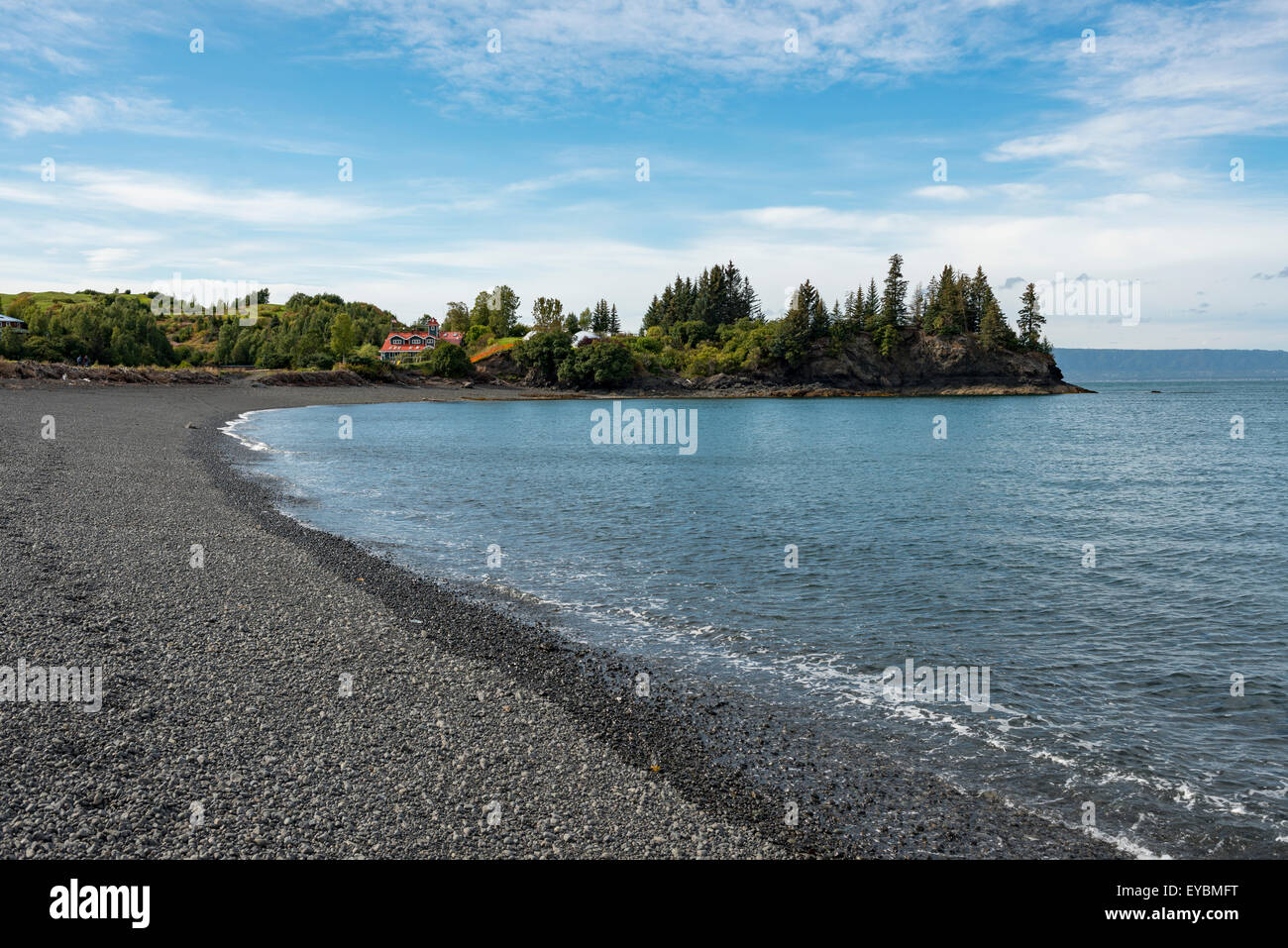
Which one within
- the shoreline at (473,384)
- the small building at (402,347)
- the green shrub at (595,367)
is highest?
the small building at (402,347)

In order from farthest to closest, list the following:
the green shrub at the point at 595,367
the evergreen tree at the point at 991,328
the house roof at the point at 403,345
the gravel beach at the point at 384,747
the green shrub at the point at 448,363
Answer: the house roof at the point at 403,345 < the evergreen tree at the point at 991,328 < the green shrub at the point at 448,363 < the green shrub at the point at 595,367 < the gravel beach at the point at 384,747

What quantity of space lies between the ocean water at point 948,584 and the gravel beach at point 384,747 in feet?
5.52

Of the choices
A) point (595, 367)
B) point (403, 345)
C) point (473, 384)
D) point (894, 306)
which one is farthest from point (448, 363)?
point (894, 306)

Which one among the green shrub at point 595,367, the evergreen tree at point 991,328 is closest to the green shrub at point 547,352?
the green shrub at point 595,367

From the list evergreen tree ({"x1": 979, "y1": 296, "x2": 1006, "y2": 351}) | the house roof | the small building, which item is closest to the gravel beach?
the small building

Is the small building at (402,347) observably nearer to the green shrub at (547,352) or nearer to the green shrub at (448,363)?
the green shrub at (448,363)

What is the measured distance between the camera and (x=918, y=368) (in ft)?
636

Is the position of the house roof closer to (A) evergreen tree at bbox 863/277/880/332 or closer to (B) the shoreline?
(B) the shoreline

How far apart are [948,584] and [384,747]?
18.1 meters

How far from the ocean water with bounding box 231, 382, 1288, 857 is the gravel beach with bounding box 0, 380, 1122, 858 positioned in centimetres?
168

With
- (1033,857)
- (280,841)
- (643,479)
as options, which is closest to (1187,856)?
(1033,857)

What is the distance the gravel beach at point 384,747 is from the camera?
904cm

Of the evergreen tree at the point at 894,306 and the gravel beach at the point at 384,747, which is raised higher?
the evergreen tree at the point at 894,306
